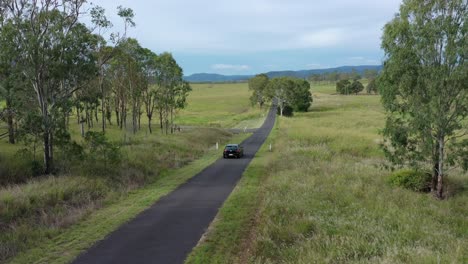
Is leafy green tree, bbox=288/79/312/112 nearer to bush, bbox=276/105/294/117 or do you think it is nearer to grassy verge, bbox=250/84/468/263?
bush, bbox=276/105/294/117

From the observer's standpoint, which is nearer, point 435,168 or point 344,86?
point 435,168

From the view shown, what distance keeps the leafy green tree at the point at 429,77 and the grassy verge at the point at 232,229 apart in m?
9.63

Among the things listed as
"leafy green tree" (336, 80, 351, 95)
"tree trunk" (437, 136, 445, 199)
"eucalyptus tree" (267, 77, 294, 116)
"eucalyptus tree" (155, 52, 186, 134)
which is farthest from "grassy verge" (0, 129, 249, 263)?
"leafy green tree" (336, 80, 351, 95)

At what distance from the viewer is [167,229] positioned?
1388 centimetres

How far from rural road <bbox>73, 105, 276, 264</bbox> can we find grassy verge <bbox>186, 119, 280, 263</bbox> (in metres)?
0.37

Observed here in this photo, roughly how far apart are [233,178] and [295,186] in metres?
5.77

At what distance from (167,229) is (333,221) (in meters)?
6.06

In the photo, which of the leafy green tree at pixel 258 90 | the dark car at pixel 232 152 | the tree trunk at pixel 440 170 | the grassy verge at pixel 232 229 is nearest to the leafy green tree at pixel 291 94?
the leafy green tree at pixel 258 90

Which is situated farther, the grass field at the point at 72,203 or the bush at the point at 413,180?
the bush at the point at 413,180

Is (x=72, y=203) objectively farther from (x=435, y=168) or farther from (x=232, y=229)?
(x=435, y=168)

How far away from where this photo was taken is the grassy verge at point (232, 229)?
11.2 metres

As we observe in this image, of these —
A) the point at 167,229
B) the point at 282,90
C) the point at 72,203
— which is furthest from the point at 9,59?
the point at 282,90

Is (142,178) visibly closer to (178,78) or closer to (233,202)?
(233,202)

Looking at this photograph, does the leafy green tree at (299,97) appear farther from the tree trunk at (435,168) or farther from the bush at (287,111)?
the tree trunk at (435,168)
